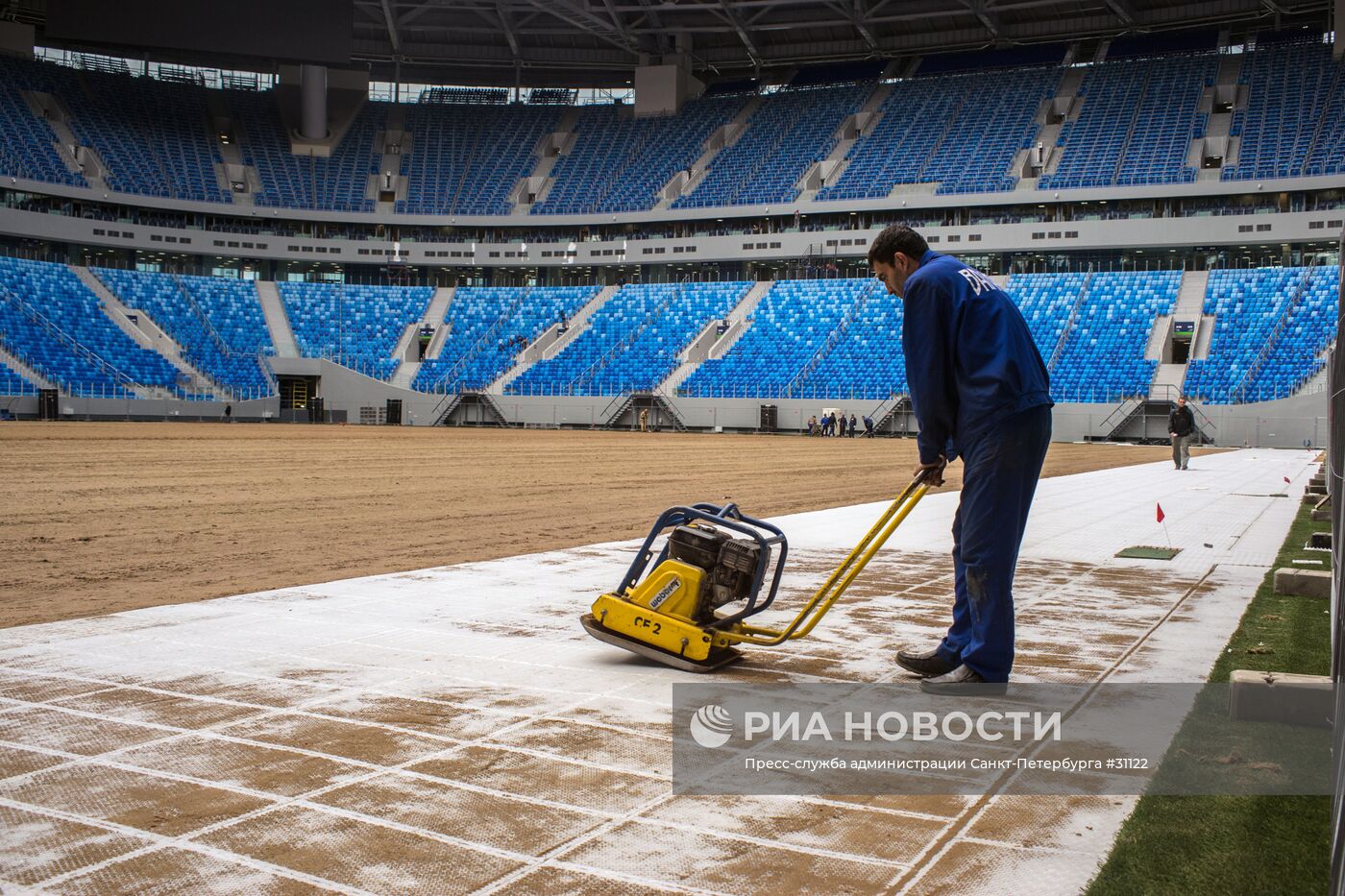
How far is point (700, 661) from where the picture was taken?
5.48 meters

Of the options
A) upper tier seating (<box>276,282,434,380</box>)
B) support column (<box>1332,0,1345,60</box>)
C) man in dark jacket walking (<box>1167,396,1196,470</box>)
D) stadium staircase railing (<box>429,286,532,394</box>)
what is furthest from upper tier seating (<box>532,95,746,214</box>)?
man in dark jacket walking (<box>1167,396,1196,470</box>)

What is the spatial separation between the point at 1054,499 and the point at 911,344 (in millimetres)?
12903

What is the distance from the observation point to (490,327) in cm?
6600

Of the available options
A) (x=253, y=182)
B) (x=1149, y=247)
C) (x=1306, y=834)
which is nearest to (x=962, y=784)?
(x=1306, y=834)

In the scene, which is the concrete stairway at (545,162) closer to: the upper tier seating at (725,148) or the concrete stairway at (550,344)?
the upper tier seating at (725,148)

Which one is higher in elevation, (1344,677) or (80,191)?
(80,191)

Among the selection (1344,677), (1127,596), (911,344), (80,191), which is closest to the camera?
(1344,677)

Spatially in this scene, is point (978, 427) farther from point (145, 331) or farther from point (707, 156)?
point (707, 156)

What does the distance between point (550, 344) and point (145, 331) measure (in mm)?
21339

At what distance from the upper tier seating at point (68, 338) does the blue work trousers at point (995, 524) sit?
53.9 m

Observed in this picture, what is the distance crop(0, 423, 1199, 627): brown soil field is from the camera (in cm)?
865

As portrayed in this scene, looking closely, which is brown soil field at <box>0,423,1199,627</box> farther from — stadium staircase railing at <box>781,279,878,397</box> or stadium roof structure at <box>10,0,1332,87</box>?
stadium roof structure at <box>10,0,1332,87</box>

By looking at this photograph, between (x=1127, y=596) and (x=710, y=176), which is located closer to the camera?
(x=1127, y=596)

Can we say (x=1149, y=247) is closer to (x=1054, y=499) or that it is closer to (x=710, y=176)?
(x=710, y=176)
